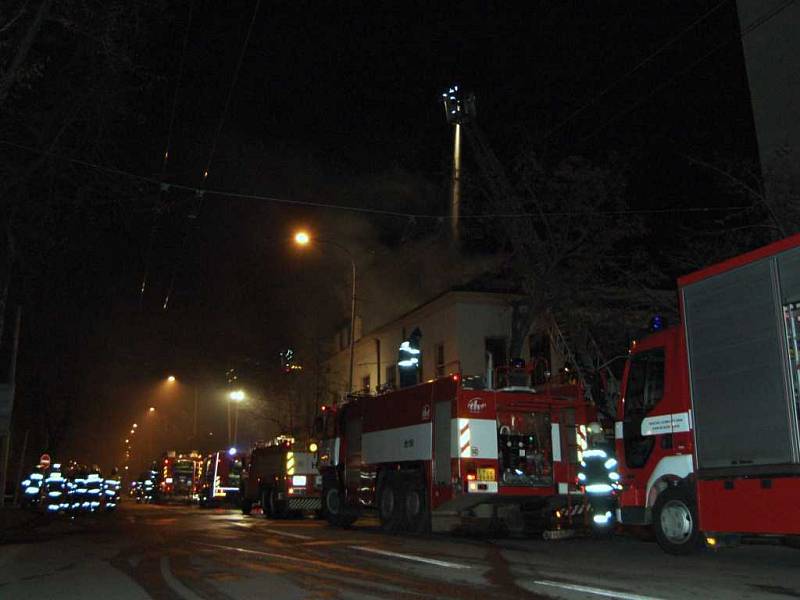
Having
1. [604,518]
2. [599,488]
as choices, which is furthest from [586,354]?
[599,488]

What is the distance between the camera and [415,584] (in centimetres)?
721

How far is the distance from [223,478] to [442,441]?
1946 cm

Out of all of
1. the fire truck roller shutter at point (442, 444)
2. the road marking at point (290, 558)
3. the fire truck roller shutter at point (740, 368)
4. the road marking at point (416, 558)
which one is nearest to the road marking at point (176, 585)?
the road marking at point (290, 558)

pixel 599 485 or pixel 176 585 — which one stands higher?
pixel 599 485

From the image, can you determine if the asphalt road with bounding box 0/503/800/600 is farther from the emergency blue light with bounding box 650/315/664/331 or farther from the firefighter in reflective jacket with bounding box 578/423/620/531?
the emergency blue light with bounding box 650/315/664/331

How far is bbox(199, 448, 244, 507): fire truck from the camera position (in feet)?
98.7

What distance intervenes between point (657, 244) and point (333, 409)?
11.5 meters

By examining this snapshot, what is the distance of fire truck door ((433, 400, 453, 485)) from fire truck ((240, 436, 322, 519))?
6544 mm

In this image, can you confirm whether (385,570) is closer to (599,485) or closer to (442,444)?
(599,485)

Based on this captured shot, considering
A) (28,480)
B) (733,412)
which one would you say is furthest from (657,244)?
(28,480)

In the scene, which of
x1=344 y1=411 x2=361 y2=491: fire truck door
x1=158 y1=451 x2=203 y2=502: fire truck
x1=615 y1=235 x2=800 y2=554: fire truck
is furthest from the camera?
x1=158 y1=451 x2=203 y2=502: fire truck

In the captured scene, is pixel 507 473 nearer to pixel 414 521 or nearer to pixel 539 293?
pixel 414 521

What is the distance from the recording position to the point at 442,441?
43.0ft

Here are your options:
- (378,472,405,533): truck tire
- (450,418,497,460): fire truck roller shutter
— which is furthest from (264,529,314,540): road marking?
(450,418,497,460): fire truck roller shutter
